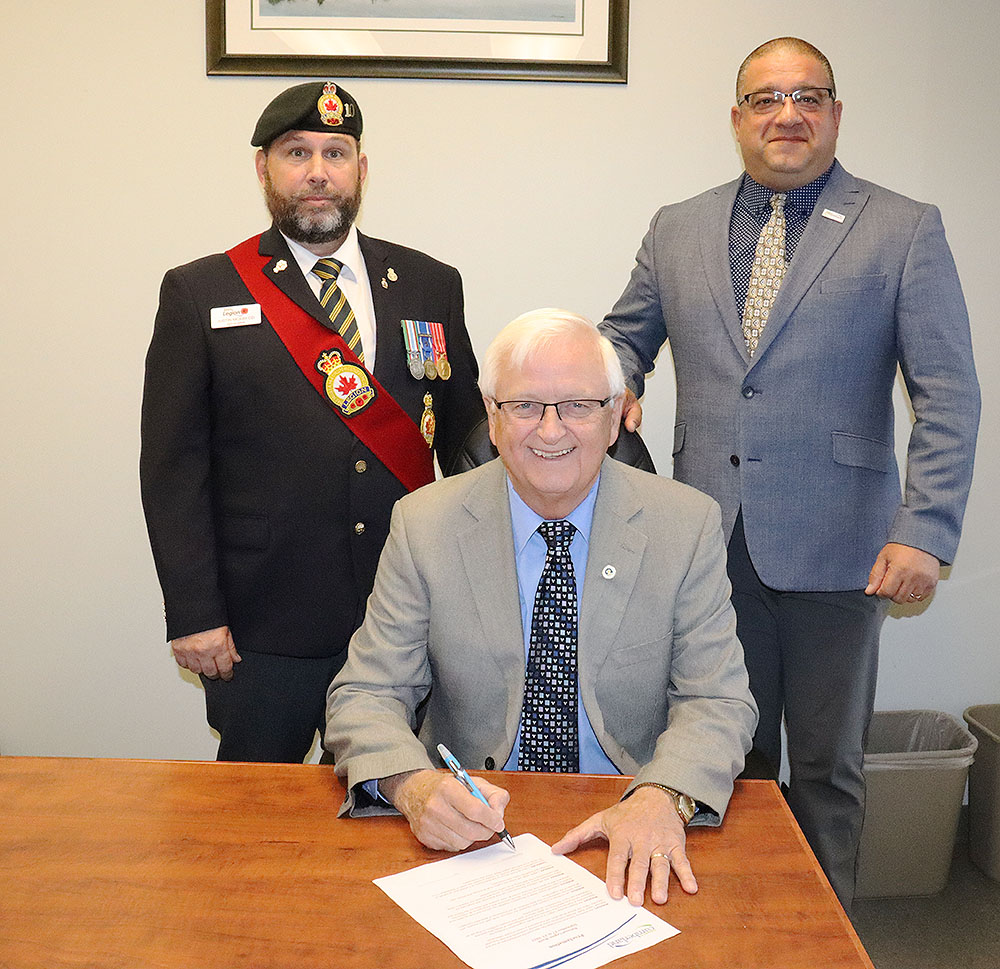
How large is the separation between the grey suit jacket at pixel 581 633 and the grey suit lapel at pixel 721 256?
61cm

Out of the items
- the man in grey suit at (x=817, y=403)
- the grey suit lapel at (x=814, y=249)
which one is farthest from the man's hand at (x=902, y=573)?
the grey suit lapel at (x=814, y=249)

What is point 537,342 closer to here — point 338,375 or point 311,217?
point 338,375

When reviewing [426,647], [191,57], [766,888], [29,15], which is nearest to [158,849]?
[426,647]

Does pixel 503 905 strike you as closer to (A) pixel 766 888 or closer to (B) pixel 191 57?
(A) pixel 766 888

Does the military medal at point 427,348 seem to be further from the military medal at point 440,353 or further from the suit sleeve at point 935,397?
the suit sleeve at point 935,397

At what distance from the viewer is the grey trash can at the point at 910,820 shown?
9.37ft

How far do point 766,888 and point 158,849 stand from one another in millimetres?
716

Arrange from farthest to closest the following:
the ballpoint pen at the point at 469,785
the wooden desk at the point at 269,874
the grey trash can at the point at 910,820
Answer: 1. the grey trash can at the point at 910,820
2. the ballpoint pen at the point at 469,785
3. the wooden desk at the point at 269,874

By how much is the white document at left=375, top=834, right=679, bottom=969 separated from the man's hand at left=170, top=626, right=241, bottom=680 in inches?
41.0

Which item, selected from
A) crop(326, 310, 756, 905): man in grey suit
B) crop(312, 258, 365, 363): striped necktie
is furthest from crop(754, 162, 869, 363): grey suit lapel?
crop(312, 258, 365, 363): striped necktie

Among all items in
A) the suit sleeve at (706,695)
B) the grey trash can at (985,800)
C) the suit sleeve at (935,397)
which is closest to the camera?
the suit sleeve at (706,695)

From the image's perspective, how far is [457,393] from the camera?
2393mm

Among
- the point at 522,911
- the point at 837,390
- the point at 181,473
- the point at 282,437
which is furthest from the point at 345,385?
the point at 522,911

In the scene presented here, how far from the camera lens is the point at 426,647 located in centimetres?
176
